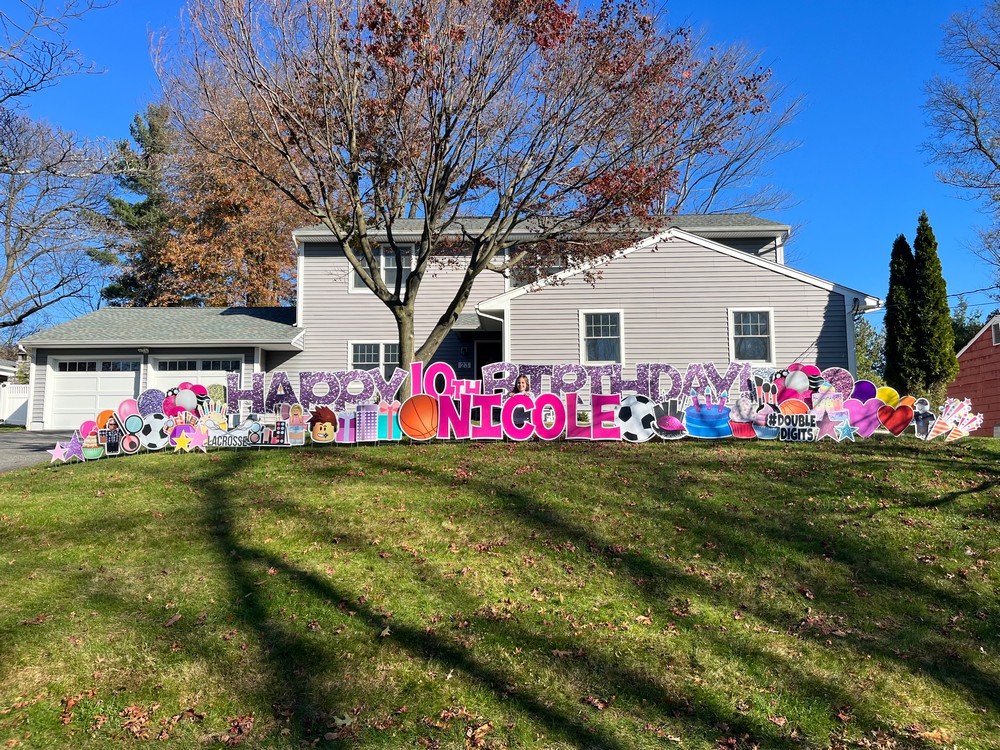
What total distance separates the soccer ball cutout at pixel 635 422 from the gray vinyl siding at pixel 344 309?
8.30m

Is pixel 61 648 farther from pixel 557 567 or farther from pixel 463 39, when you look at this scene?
pixel 463 39

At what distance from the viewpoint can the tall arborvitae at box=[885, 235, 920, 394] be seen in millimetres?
19422

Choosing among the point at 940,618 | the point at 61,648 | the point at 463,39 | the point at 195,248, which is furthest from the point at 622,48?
the point at 195,248

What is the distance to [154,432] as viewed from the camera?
1259cm

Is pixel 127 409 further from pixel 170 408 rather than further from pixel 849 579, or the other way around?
pixel 849 579

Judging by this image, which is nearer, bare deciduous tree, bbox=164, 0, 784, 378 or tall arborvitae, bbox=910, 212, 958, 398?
bare deciduous tree, bbox=164, 0, 784, 378

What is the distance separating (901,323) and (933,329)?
0.78m

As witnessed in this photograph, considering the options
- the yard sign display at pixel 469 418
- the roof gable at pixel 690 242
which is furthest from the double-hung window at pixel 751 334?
the yard sign display at pixel 469 418

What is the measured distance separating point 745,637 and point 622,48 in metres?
10.1

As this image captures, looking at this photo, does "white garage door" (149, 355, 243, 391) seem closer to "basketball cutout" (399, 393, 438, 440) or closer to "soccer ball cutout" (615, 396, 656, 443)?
"basketball cutout" (399, 393, 438, 440)

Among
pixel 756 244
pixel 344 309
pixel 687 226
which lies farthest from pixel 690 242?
pixel 344 309

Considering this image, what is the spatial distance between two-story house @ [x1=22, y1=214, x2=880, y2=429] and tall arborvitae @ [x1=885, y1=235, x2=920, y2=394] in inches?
124

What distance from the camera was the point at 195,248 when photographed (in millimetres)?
29125

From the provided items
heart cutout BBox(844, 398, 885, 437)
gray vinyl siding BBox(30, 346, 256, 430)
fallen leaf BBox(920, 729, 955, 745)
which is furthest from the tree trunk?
fallen leaf BBox(920, 729, 955, 745)
